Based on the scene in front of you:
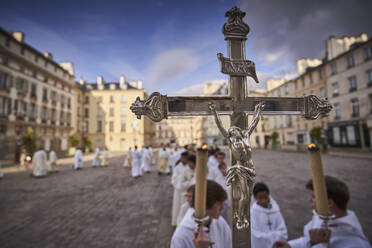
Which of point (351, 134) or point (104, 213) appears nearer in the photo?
point (104, 213)

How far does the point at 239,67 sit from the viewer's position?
1233 millimetres

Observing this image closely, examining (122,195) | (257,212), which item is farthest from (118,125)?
(257,212)

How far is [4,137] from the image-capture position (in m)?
19.9

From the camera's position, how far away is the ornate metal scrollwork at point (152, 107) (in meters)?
1.11

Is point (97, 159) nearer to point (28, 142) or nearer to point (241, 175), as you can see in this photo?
point (28, 142)

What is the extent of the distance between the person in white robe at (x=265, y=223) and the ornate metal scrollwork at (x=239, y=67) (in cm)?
195

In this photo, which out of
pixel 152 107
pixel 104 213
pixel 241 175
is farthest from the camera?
pixel 104 213

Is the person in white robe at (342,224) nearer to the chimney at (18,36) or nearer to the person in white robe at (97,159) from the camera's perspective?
the person in white robe at (97,159)

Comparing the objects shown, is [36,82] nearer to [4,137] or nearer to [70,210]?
[4,137]

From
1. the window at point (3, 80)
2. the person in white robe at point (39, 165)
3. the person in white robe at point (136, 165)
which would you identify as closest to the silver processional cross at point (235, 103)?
the person in white robe at point (136, 165)

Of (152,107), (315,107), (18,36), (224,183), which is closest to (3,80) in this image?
(18,36)

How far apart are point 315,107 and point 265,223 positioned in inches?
71.4

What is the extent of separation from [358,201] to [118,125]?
134ft

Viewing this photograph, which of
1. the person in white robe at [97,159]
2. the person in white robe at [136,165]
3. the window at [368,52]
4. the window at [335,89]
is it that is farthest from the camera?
the window at [335,89]
